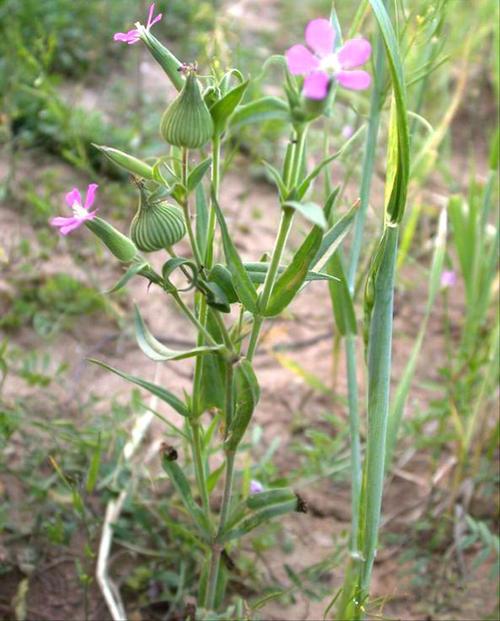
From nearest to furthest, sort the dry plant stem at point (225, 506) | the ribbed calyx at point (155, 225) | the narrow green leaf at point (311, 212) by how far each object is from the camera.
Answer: the narrow green leaf at point (311, 212) < the ribbed calyx at point (155, 225) < the dry plant stem at point (225, 506)

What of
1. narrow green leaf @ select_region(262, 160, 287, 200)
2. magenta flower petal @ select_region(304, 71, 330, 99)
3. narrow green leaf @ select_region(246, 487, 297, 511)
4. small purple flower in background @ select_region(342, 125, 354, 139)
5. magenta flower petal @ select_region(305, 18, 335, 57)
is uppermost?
small purple flower in background @ select_region(342, 125, 354, 139)

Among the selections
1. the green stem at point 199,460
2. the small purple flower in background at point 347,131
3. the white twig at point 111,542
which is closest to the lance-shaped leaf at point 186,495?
the green stem at point 199,460

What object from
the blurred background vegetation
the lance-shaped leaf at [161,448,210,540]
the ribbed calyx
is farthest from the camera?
the blurred background vegetation

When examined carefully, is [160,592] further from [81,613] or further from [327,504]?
[327,504]

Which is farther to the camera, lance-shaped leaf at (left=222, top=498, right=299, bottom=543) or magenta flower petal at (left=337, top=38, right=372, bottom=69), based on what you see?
lance-shaped leaf at (left=222, top=498, right=299, bottom=543)

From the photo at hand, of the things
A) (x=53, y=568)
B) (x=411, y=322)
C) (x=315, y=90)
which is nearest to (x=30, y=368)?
(x=53, y=568)

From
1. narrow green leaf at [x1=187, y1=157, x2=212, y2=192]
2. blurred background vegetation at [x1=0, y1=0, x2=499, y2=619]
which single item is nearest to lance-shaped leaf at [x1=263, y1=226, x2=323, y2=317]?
narrow green leaf at [x1=187, y1=157, x2=212, y2=192]

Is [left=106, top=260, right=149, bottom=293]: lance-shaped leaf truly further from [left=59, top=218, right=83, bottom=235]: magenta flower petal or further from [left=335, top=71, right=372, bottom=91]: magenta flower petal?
[left=335, top=71, right=372, bottom=91]: magenta flower petal

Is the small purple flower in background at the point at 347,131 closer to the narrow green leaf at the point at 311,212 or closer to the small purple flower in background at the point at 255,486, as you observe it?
the small purple flower in background at the point at 255,486
